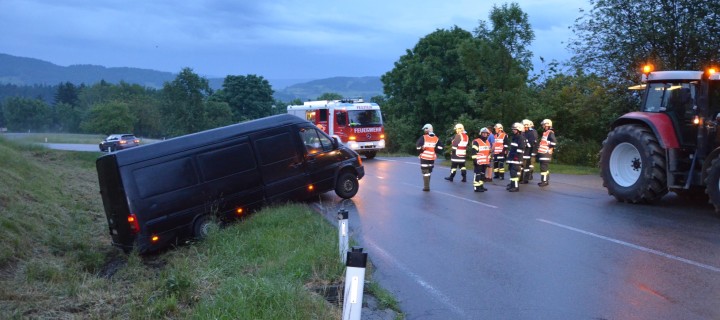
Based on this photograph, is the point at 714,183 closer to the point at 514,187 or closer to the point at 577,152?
the point at 514,187

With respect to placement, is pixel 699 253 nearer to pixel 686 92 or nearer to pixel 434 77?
pixel 686 92

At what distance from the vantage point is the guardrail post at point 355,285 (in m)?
4.61

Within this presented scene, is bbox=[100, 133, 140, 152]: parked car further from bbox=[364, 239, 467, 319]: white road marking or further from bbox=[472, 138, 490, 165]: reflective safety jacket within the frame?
bbox=[364, 239, 467, 319]: white road marking

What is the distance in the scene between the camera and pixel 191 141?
1220 centimetres

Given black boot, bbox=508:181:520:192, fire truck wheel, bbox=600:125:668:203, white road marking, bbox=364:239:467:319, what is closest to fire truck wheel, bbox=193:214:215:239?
Result: white road marking, bbox=364:239:467:319

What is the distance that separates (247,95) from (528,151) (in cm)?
6703

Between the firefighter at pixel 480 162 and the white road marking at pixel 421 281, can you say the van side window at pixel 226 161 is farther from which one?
the firefighter at pixel 480 162

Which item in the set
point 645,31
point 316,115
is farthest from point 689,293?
point 316,115

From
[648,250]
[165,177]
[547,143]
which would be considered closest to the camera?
[648,250]

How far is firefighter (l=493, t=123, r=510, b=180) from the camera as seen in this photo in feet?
59.6

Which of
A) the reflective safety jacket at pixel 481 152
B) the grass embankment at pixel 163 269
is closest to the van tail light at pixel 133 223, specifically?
the grass embankment at pixel 163 269

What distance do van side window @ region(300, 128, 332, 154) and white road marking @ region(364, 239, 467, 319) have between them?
5.11m

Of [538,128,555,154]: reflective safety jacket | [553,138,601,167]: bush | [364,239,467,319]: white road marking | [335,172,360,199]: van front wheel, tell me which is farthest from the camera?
[553,138,601,167]: bush

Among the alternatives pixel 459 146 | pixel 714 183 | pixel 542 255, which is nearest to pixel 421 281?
pixel 542 255
